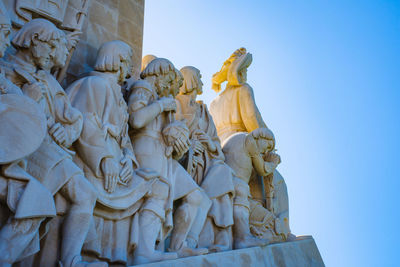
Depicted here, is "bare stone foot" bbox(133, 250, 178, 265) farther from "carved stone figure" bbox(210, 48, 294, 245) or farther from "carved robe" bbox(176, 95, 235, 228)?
"carved stone figure" bbox(210, 48, 294, 245)

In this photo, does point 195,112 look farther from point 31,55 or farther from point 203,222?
point 31,55

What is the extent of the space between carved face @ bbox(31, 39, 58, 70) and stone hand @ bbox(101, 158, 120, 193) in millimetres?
903

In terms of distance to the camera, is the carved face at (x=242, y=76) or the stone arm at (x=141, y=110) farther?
the carved face at (x=242, y=76)

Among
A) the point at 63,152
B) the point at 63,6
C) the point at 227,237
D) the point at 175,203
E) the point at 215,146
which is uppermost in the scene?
the point at 63,6

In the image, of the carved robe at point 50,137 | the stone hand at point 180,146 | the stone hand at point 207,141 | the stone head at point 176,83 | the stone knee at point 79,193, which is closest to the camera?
the carved robe at point 50,137

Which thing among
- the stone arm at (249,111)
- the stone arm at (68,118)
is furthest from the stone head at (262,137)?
the stone arm at (68,118)

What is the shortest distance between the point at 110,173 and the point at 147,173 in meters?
0.46

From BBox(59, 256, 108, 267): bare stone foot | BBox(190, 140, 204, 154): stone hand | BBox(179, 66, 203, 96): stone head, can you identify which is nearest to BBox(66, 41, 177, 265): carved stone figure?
BBox(59, 256, 108, 267): bare stone foot

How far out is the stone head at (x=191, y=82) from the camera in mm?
5492

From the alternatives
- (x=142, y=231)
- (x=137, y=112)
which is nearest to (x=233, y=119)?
(x=137, y=112)

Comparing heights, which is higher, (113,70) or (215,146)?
(113,70)

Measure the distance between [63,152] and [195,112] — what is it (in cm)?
260

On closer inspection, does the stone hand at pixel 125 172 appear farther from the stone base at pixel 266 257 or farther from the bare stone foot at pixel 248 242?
the bare stone foot at pixel 248 242

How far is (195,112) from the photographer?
5367mm
